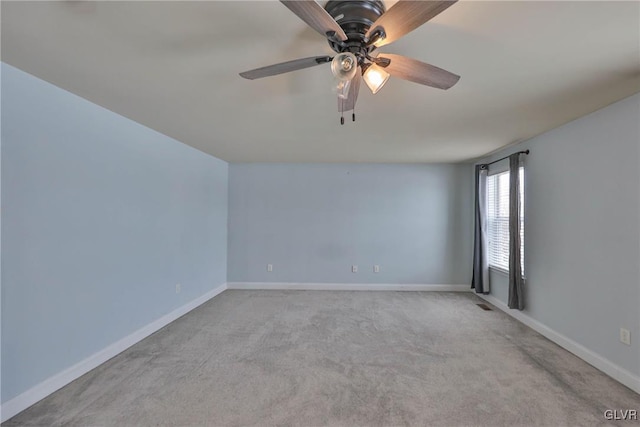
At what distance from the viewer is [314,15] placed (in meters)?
1.09

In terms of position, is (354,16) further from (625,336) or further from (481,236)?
(481,236)

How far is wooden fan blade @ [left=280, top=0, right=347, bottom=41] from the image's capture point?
1.01 m

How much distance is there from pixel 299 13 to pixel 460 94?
62.7 inches

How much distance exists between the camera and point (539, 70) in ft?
5.92

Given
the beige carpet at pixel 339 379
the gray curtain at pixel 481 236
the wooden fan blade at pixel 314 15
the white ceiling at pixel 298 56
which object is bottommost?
the beige carpet at pixel 339 379

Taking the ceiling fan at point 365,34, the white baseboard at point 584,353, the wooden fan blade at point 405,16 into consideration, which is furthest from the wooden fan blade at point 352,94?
the white baseboard at point 584,353

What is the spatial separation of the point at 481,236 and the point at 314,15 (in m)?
4.44

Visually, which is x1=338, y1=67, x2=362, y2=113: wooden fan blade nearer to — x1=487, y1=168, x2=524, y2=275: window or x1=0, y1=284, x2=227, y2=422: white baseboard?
x1=0, y1=284, x2=227, y2=422: white baseboard

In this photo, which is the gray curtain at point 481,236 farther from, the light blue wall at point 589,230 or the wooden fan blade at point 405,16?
the wooden fan blade at point 405,16

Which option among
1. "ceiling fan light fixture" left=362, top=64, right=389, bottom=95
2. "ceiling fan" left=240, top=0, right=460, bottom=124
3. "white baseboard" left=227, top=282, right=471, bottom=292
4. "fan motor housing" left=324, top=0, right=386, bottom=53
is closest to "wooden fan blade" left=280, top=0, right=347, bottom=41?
"ceiling fan" left=240, top=0, right=460, bottom=124

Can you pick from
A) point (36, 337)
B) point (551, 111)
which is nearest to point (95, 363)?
point (36, 337)

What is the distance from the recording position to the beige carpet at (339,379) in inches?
75.7

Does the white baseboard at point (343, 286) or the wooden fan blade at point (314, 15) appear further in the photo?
the white baseboard at point (343, 286)

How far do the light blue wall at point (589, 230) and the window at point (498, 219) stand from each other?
689 millimetres
